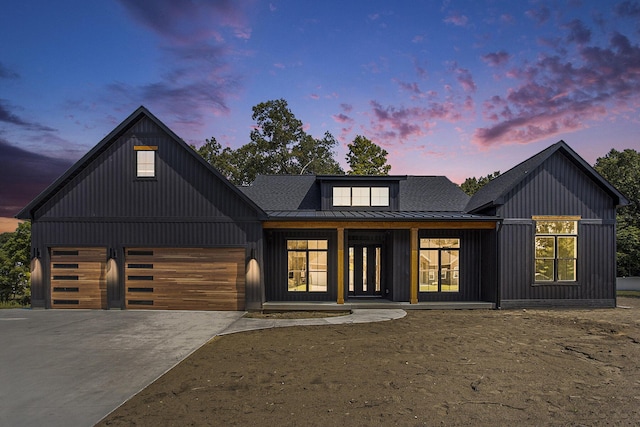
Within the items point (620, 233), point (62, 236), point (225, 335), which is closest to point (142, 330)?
point (225, 335)

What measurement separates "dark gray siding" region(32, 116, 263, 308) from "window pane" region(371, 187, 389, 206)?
216 inches

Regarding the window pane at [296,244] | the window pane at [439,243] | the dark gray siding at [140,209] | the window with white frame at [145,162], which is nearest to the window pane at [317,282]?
the window pane at [296,244]

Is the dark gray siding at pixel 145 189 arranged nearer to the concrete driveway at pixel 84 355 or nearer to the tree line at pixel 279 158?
the concrete driveway at pixel 84 355

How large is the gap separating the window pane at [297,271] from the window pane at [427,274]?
470 centimetres

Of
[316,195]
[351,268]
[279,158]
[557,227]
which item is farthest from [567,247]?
[279,158]

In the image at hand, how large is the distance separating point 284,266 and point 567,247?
1109cm

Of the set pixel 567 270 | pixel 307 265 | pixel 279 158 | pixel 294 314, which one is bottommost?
pixel 294 314

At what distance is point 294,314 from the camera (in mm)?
12898

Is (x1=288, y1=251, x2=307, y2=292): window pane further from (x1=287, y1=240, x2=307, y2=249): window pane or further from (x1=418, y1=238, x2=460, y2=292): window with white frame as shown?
(x1=418, y1=238, x2=460, y2=292): window with white frame

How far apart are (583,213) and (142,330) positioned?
635 inches

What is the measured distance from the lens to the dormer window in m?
15.9

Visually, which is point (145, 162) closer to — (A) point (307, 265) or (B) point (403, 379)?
(A) point (307, 265)

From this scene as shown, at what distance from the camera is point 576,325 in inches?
433

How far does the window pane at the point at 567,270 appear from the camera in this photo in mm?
13852
